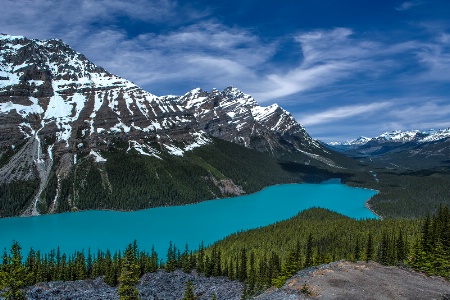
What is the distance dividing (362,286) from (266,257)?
2273 inches

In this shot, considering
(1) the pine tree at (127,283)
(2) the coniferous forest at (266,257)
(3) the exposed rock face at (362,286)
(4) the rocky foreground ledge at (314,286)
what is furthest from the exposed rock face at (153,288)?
(1) the pine tree at (127,283)

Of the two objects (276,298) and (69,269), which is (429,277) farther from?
(69,269)

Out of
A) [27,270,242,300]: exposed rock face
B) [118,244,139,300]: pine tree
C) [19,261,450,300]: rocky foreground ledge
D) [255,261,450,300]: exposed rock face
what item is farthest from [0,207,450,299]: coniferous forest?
[255,261,450,300]: exposed rock face

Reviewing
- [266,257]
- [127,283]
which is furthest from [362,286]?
[266,257]

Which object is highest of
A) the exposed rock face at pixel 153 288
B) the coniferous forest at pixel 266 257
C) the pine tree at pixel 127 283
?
the pine tree at pixel 127 283

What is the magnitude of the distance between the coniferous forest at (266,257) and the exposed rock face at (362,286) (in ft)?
36.6

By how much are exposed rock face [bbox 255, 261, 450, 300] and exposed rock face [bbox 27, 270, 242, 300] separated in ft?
78.2

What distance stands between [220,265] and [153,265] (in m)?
19.3

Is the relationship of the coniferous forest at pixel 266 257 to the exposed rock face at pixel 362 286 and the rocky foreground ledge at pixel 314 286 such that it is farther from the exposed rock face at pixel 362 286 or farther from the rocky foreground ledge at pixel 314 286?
the exposed rock face at pixel 362 286

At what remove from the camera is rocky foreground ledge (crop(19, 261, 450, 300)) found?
46.8 m

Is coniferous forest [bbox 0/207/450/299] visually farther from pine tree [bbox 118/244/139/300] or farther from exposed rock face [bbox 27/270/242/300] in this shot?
exposed rock face [bbox 27/270/242/300]

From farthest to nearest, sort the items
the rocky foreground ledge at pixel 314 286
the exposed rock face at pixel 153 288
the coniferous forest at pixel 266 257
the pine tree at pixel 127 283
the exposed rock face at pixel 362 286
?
1. the exposed rock face at pixel 153 288
2. the coniferous forest at pixel 266 257
3. the rocky foreground ledge at pixel 314 286
4. the exposed rock face at pixel 362 286
5. the pine tree at pixel 127 283

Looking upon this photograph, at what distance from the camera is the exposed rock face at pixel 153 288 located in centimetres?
7450

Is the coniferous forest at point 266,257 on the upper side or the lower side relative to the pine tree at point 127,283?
lower
